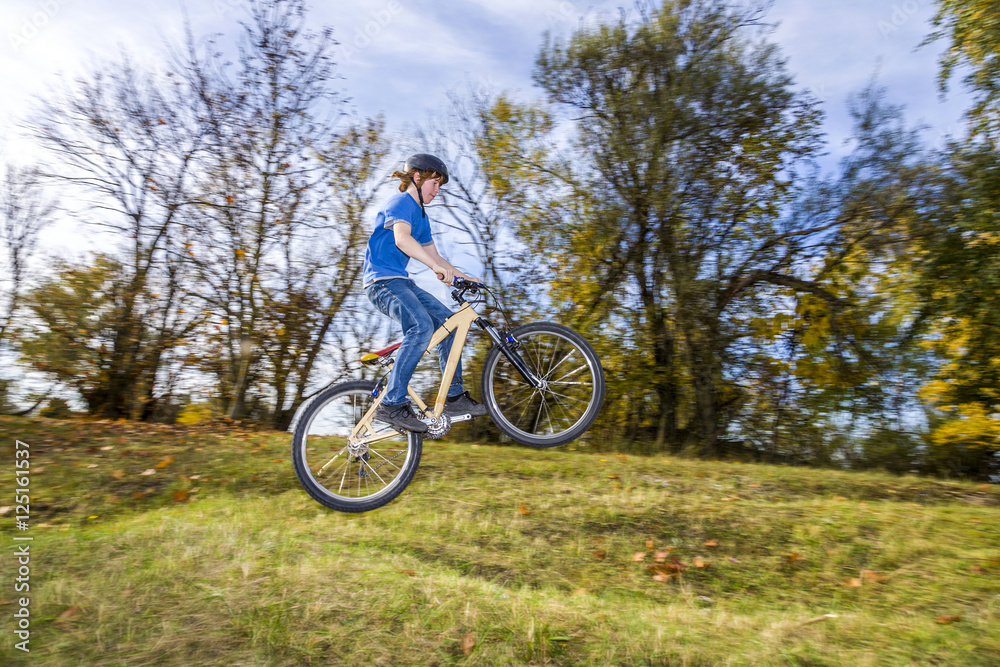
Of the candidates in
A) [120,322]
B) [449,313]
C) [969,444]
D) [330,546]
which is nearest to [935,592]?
[449,313]

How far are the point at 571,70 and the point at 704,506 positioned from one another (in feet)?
26.2

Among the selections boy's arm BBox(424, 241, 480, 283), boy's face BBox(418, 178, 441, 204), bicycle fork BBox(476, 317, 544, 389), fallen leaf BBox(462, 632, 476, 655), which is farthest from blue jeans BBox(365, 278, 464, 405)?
fallen leaf BBox(462, 632, 476, 655)

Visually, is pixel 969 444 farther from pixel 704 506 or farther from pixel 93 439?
pixel 93 439

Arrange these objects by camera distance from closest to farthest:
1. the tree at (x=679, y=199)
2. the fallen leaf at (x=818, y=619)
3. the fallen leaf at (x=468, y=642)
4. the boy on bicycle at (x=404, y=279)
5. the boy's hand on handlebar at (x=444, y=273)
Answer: the fallen leaf at (x=468, y=642), the fallen leaf at (x=818, y=619), the boy's hand on handlebar at (x=444, y=273), the boy on bicycle at (x=404, y=279), the tree at (x=679, y=199)

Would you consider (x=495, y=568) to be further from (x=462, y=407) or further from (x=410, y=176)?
(x=410, y=176)

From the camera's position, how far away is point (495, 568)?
4461 mm

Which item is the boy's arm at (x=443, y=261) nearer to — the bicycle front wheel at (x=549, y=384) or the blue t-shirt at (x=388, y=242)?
the blue t-shirt at (x=388, y=242)

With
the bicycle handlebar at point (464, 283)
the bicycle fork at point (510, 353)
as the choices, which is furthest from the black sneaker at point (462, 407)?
the bicycle handlebar at point (464, 283)

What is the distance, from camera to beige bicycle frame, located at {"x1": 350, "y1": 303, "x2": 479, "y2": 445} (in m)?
4.73

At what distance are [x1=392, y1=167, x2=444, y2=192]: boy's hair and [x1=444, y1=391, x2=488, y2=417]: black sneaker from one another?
1655mm

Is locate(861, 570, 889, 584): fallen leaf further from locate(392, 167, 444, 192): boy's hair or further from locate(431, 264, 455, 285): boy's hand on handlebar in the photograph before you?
locate(392, 167, 444, 192): boy's hair

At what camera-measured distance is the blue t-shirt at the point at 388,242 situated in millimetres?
4576

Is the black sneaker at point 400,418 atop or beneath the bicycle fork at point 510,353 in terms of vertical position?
beneath

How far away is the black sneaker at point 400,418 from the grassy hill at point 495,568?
3.04ft
